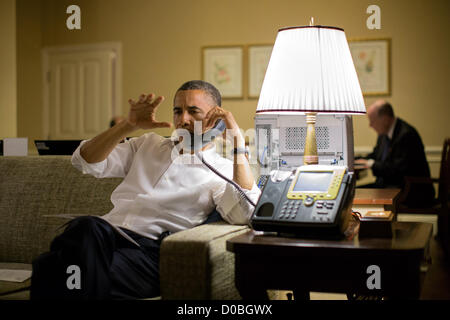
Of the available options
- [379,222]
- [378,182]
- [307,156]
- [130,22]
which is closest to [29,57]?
[130,22]

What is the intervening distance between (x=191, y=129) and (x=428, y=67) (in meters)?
3.91

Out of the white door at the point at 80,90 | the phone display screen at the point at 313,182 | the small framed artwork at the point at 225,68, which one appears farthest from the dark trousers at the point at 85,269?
the white door at the point at 80,90

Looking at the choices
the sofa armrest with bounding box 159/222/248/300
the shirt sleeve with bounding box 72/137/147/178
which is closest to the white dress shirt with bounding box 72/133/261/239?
the shirt sleeve with bounding box 72/137/147/178

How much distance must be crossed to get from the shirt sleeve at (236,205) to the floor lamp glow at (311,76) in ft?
0.94

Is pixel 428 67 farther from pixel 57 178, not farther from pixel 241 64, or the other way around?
pixel 57 178

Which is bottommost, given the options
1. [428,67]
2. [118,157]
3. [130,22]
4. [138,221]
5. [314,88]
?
[138,221]

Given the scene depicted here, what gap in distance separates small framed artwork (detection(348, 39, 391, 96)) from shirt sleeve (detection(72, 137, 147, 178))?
3635 millimetres

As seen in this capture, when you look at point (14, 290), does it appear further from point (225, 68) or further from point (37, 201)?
point (225, 68)

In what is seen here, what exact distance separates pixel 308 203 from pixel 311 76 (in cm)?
42

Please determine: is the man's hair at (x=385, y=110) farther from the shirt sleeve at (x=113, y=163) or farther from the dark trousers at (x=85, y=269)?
the dark trousers at (x=85, y=269)

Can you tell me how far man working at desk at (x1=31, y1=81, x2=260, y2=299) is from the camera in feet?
4.86

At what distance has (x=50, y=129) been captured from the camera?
6094 mm

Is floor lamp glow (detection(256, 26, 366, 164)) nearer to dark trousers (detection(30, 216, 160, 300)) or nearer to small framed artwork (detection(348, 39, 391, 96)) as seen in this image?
dark trousers (detection(30, 216, 160, 300))
